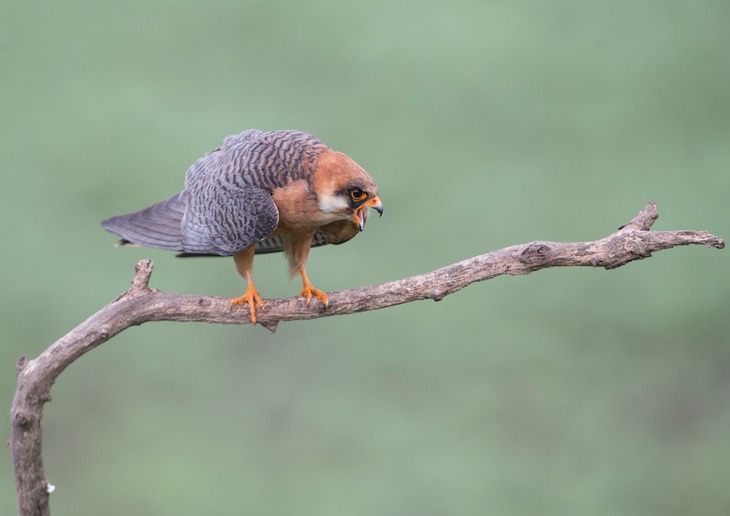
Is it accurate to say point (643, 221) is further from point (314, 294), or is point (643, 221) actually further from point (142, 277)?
point (142, 277)

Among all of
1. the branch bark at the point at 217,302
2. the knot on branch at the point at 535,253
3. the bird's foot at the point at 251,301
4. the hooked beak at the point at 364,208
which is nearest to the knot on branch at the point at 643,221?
the branch bark at the point at 217,302

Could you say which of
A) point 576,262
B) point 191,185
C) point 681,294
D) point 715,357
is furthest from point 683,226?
point 191,185

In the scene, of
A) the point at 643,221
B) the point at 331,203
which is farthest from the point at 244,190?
the point at 643,221

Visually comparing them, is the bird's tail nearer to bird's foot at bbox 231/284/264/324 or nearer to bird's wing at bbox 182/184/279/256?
bird's wing at bbox 182/184/279/256

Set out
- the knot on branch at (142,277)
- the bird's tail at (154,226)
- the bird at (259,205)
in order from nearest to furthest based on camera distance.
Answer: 1. the knot on branch at (142,277)
2. the bird at (259,205)
3. the bird's tail at (154,226)

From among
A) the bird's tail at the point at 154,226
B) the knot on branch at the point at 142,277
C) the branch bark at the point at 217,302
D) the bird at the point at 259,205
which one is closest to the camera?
the branch bark at the point at 217,302

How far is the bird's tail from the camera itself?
10.8 ft

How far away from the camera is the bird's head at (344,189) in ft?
9.84

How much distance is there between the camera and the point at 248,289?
10.5 ft

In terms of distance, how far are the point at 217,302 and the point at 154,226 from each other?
0.52m

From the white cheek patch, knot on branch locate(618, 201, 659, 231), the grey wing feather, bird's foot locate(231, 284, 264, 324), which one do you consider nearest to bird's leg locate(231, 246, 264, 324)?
bird's foot locate(231, 284, 264, 324)

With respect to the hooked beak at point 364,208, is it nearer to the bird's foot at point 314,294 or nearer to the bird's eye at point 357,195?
the bird's eye at point 357,195

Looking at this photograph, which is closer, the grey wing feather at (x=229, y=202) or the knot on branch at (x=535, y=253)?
the knot on branch at (x=535, y=253)

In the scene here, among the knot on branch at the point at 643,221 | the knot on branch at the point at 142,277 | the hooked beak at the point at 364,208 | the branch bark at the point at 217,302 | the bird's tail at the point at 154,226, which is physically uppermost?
the bird's tail at the point at 154,226
